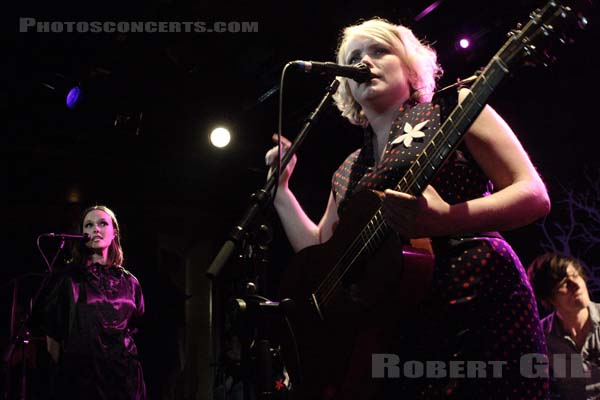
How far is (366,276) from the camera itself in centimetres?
180

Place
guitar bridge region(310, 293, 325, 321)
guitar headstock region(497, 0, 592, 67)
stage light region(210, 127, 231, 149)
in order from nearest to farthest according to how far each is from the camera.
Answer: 1. guitar headstock region(497, 0, 592, 67)
2. guitar bridge region(310, 293, 325, 321)
3. stage light region(210, 127, 231, 149)

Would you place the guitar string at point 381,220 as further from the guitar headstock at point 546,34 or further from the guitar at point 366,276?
the guitar headstock at point 546,34

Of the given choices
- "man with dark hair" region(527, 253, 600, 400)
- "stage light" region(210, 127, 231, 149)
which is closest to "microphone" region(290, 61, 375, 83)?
"man with dark hair" region(527, 253, 600, 400)

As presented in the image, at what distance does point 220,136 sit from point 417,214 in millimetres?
5751

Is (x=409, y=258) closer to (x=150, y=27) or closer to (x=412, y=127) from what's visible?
(x=412, y=127)

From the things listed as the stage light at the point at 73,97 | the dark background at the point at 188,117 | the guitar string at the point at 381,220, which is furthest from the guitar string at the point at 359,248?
the stage light at the point at 73,97

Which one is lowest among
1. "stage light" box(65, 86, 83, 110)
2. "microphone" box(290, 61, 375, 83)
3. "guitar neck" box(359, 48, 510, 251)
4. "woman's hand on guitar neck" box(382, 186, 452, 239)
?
"woman's hand on guitar neck" box(382, 186, 452, 239)

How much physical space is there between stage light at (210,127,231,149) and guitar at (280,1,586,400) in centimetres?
507

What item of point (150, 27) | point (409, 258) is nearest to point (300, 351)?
point (409, 258)

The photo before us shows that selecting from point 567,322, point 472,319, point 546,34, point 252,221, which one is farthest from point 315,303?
point 567,322

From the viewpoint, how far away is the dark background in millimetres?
5223

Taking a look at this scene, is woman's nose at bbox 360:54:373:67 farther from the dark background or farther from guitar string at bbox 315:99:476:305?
the dark background

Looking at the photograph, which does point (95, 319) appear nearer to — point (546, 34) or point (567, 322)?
point (567, 322)

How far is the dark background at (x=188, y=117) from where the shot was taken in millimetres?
5223
